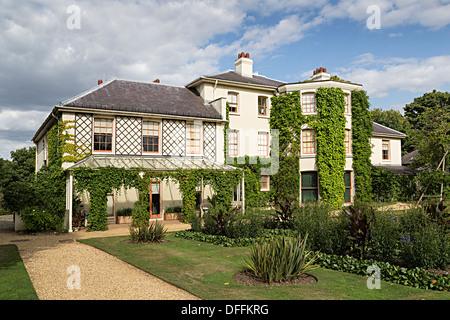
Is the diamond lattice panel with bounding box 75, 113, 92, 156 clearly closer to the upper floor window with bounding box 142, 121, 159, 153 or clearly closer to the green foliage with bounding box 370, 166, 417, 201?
the upper floor window with bounding box 142, 121, 159, 153

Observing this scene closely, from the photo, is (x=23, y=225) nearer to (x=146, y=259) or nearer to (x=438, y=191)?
(x=146, y=259)

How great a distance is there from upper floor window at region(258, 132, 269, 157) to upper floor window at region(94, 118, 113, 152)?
9968mm

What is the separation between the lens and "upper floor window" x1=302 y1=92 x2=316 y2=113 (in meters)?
A: 22.8

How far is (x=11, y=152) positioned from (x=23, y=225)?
101ft

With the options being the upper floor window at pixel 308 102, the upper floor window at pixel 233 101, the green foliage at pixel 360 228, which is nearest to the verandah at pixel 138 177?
the upper floor window at pixel 233 101

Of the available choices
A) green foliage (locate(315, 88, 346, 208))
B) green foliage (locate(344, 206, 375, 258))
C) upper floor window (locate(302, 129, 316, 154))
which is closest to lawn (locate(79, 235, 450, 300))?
green foliage (locate(344, 206, 375, 258))

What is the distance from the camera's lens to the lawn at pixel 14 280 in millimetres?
6047

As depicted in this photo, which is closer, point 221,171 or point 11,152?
point 221,171

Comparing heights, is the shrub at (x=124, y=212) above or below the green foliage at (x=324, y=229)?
below

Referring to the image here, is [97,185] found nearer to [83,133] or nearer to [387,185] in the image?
[83,133]

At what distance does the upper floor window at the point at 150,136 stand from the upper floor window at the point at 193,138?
6.12 ft

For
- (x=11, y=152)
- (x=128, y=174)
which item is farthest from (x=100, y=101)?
(x=11, y=152)

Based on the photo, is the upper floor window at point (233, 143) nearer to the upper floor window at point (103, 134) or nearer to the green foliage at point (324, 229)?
the upper floor window at point (103, 134)

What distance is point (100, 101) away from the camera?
17875mm
